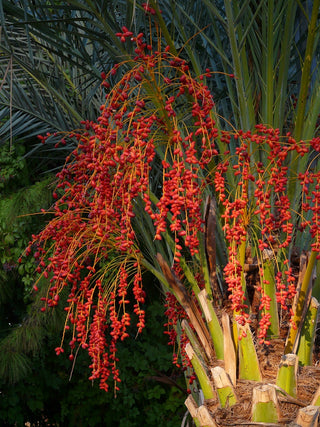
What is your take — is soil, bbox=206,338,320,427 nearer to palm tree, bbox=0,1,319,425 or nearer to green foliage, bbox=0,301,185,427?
palm tree, bbox=0,1,319,425


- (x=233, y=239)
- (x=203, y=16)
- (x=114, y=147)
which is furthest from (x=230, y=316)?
(x=203, y=16)

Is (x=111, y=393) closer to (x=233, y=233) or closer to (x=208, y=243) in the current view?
(x=208, y=243)

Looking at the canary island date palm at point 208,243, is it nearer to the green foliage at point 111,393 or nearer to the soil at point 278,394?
the soil at point 278,394

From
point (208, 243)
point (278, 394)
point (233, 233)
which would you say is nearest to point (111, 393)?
point (208, 243)

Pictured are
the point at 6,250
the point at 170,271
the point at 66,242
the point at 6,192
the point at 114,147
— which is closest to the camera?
the point at 114,147

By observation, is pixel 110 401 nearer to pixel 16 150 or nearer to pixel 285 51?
pixel 16 150

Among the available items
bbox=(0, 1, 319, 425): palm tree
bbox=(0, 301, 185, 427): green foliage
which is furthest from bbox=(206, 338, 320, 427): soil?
bbox=(0, 301, 185, 427): green foliage

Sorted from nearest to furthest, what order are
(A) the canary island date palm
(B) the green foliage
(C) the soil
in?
(A) the canary island date palm → (C) the soil → (B) the green foliage

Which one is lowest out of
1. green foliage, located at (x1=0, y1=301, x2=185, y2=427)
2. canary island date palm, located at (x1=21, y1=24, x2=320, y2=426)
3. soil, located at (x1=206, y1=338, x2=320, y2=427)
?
green foliage, located at (x1=0, y1=301, x2=185, y2=427)

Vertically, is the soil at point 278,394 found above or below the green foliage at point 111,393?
above

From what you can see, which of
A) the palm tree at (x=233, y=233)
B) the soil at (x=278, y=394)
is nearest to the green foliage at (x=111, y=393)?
the palm tree at (x=233, y=233)

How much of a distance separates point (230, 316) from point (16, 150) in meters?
3.30

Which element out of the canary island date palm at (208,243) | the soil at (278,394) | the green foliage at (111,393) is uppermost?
the canary island date palm at (208,243)

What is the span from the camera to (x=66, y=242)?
7.59 ft
